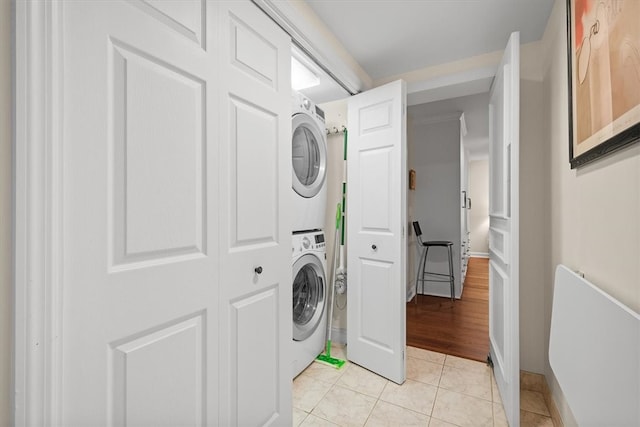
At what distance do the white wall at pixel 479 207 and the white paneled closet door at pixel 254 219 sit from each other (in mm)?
7350

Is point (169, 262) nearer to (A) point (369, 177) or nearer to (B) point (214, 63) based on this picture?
(B) point (214, 63)

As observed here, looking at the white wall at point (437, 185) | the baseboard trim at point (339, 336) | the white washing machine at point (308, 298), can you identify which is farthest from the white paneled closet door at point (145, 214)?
the white wall at point (437, 185)

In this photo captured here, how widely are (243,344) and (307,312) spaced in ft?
3.53

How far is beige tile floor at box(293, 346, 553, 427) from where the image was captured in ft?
5.52

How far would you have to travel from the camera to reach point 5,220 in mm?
656

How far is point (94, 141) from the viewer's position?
76 cm

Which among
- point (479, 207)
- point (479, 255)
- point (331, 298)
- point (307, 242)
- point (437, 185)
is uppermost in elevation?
point (437, 185)

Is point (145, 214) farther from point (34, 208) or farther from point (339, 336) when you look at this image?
point (339, 336)

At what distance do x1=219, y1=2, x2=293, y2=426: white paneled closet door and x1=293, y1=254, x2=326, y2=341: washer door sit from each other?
0.61 metres

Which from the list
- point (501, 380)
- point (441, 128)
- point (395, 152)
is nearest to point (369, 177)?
point (395, 152)

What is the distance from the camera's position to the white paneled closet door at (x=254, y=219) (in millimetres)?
1157

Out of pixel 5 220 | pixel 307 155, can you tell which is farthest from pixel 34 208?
pixel 307 155

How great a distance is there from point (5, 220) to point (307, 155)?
1.79 metres

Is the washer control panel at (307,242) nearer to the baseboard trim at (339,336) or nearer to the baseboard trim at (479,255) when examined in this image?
the baseboard trim at (339,336)
